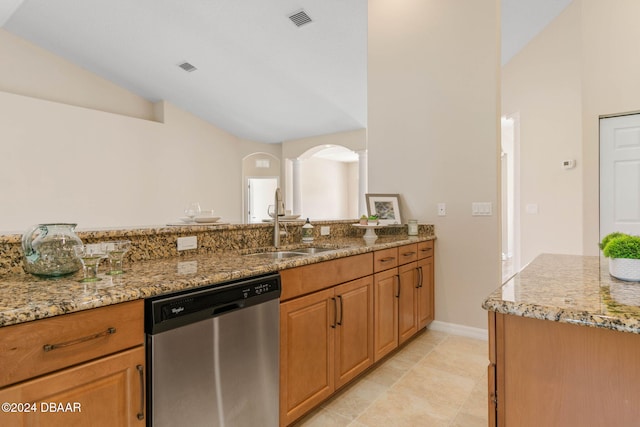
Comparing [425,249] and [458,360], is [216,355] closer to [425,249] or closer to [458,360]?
[458,360]

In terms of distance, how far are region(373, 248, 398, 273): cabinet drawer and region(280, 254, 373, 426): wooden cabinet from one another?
83mm

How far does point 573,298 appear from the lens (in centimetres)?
→ 94

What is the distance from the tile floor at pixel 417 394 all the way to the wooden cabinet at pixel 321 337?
139 mm

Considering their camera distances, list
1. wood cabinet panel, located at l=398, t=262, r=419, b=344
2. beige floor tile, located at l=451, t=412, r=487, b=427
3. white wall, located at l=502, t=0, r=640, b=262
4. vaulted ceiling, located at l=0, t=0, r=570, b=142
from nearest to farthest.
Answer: beige floor tile, located at l=451, t=412, r=487, b=427 < wood cabinet panel, located at l=398, t=262, r=419, b=344 < white wall, located at l=502, t=0, r=640, b=262 < vaulted ceiling, located at l=0, t=0, r=570, b=142

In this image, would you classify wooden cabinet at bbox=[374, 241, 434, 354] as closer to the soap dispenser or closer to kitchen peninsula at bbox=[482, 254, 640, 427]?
the soap dispenser

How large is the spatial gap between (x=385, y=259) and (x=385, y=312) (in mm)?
359

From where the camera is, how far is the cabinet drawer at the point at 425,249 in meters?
2.88

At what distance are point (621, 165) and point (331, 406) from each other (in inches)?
157

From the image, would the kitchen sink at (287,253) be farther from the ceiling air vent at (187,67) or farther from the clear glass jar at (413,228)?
the ceiling air vent at (187,67)

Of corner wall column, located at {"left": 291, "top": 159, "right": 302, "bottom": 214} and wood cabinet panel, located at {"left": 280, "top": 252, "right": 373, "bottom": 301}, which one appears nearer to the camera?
wood cabinet panel, located at {"left": 280, "top": 252, "right": 373, "bottom": 301}

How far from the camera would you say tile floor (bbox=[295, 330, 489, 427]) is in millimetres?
1835

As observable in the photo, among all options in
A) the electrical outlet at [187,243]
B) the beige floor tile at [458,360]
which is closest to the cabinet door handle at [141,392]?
the electrical outlet at [187,243]

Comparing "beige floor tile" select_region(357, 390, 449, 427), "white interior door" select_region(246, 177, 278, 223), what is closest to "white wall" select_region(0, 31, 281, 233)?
"white interior door" select_region(246, 177, 278, 223)

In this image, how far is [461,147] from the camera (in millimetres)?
3008
